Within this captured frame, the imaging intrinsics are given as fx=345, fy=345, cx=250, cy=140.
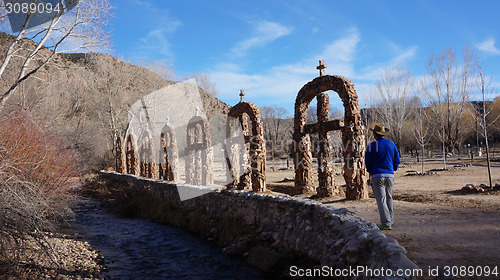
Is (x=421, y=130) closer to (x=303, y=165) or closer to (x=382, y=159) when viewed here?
(x=303, y=165)

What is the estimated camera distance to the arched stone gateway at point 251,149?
1220cm

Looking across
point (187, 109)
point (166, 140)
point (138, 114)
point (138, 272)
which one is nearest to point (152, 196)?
point (166, 140)

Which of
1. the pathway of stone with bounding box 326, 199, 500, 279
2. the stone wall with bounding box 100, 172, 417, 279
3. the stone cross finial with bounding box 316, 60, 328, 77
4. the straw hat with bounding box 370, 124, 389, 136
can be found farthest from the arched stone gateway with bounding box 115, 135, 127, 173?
the straw hat with bounding box 370, 124, 389, 136

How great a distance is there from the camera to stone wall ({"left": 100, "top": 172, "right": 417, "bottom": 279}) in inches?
178

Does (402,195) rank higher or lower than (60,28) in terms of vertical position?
lower

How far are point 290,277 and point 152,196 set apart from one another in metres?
10.6

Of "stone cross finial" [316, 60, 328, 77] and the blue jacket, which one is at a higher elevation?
"stone cross finial" [316, 60, 328, 77]

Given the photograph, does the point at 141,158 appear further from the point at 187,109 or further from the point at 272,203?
the point at 187,109

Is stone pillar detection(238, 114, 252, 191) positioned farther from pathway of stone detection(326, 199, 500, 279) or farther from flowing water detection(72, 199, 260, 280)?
pathway of stone detection(326, 199, 500, 279)

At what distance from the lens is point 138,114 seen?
36.6 m

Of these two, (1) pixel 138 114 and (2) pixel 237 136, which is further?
(1) pixel 138 114

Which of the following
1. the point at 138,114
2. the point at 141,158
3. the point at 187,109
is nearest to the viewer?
the point at 141,158

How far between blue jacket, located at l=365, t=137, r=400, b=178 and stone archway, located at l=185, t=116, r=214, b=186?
1096 cm

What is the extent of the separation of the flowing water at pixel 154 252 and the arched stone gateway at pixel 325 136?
139 inches
